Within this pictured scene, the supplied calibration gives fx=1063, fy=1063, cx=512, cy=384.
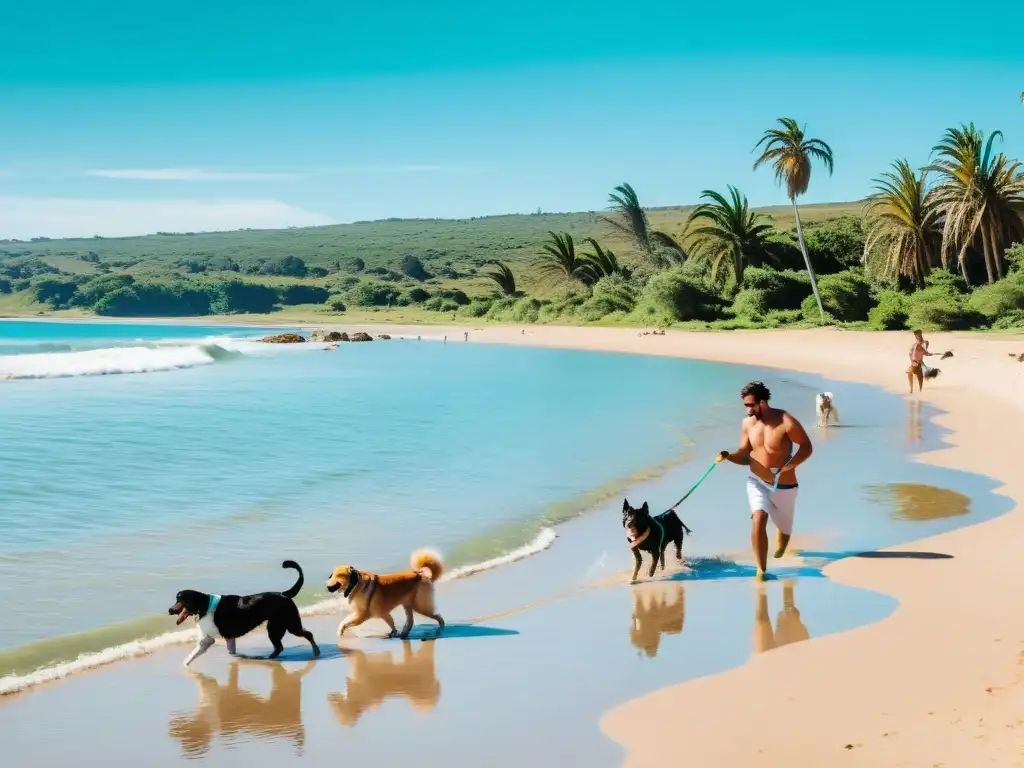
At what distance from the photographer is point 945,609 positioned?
275 inches

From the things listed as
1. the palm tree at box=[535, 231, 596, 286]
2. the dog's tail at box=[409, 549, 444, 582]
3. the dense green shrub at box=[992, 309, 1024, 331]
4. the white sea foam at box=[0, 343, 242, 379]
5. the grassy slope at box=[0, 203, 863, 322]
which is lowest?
the white sea foam at box=[0, 343, 242, 379]

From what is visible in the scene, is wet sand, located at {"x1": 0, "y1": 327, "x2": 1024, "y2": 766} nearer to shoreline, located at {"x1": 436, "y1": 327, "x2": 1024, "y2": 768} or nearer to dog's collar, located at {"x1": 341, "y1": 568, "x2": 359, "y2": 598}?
shoreline, located at {"x1": 436, "y1": 327, "x2": 1024, "y2": 768}

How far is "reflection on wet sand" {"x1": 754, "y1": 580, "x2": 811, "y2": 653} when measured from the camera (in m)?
6.48

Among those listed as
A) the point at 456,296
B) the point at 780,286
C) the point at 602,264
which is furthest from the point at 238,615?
the point at 456,296

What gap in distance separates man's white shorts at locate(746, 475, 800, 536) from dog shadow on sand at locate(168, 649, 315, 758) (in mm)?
3812

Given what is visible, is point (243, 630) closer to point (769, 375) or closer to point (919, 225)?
point (769, 375)

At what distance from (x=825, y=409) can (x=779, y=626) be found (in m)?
11.0

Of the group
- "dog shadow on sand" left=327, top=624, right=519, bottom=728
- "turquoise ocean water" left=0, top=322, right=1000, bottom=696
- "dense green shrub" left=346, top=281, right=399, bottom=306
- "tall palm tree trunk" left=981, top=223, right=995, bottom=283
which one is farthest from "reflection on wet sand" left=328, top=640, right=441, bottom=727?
"dense green shrub" left=346, top=281, right=399, bottom=306

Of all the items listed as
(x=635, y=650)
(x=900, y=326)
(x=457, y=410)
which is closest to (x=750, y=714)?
(x=635, y=650)

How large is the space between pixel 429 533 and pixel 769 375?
69.2 feet

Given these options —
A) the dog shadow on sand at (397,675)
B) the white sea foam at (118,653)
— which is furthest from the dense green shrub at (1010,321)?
the dog shadow on sand at (397,675)

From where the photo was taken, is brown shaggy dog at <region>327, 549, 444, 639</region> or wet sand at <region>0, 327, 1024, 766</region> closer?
wet sand at <region>0, 327, 1024, 766</region>

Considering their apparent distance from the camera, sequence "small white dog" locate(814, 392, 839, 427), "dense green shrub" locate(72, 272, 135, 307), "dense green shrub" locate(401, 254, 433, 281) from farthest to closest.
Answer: "dense green shrub" locate(401, 254, 433, 281) → "dense green shrub" locate(72, 272, 135, 307) → "small white dog" locate(814, 392, 839, 427)

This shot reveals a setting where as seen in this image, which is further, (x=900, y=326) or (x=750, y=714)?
(x=900, y=326)
